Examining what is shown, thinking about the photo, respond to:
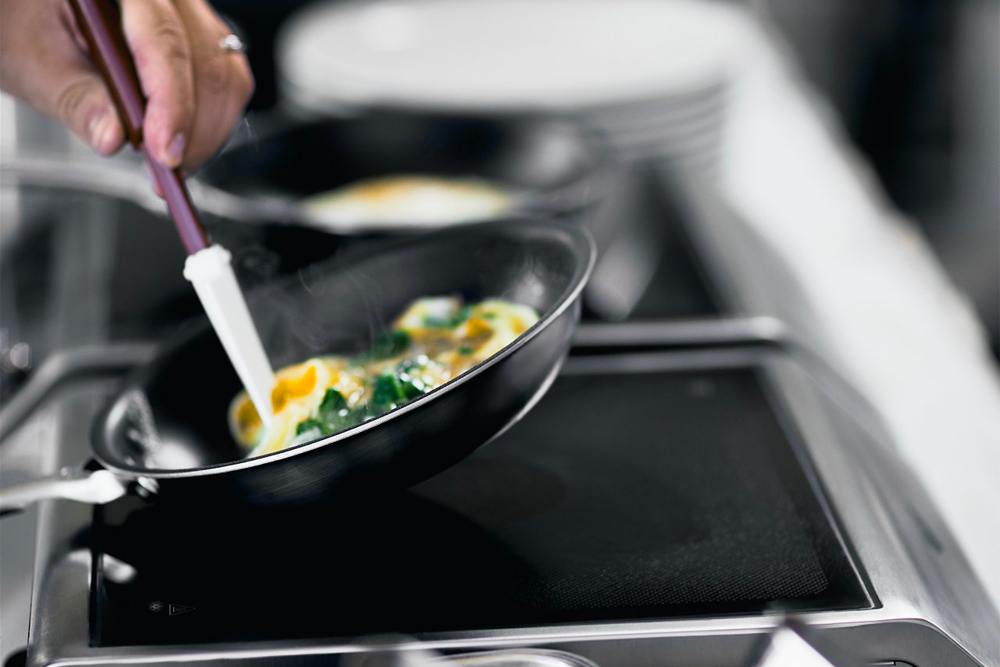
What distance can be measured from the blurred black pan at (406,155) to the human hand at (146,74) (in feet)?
0.96

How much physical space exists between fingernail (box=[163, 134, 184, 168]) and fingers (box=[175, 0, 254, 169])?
26 mm

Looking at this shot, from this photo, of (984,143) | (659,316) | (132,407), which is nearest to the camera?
(132,407)

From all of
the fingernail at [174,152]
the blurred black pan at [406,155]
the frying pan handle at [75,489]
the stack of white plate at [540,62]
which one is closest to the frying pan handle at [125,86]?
the fingernail at [174,152]

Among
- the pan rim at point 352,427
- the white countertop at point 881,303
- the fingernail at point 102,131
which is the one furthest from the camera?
the white countertop at point 881,303

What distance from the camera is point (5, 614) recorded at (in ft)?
1.48

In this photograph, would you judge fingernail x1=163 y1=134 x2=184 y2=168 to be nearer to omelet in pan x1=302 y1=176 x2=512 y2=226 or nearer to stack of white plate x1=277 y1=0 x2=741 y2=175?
omelet in pan x1=302 y1=176 x2=512 y2=226

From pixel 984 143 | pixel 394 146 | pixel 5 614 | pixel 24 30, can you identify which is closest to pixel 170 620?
pixel 5 614

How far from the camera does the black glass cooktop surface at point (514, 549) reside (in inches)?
17.1

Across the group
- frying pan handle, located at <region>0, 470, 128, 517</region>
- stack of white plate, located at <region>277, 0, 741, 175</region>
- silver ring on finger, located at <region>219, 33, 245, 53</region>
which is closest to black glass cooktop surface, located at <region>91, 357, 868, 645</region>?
frying pan handle, located at <region>0, 470, 128, 517</region>

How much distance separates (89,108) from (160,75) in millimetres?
48

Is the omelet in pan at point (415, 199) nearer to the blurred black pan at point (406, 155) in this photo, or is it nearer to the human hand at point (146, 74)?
the blurred black pan at point (406, 155)

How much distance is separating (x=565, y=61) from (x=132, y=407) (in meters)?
0.80

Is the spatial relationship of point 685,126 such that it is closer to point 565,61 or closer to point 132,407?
point 565,61

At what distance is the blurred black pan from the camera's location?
0.89 m
